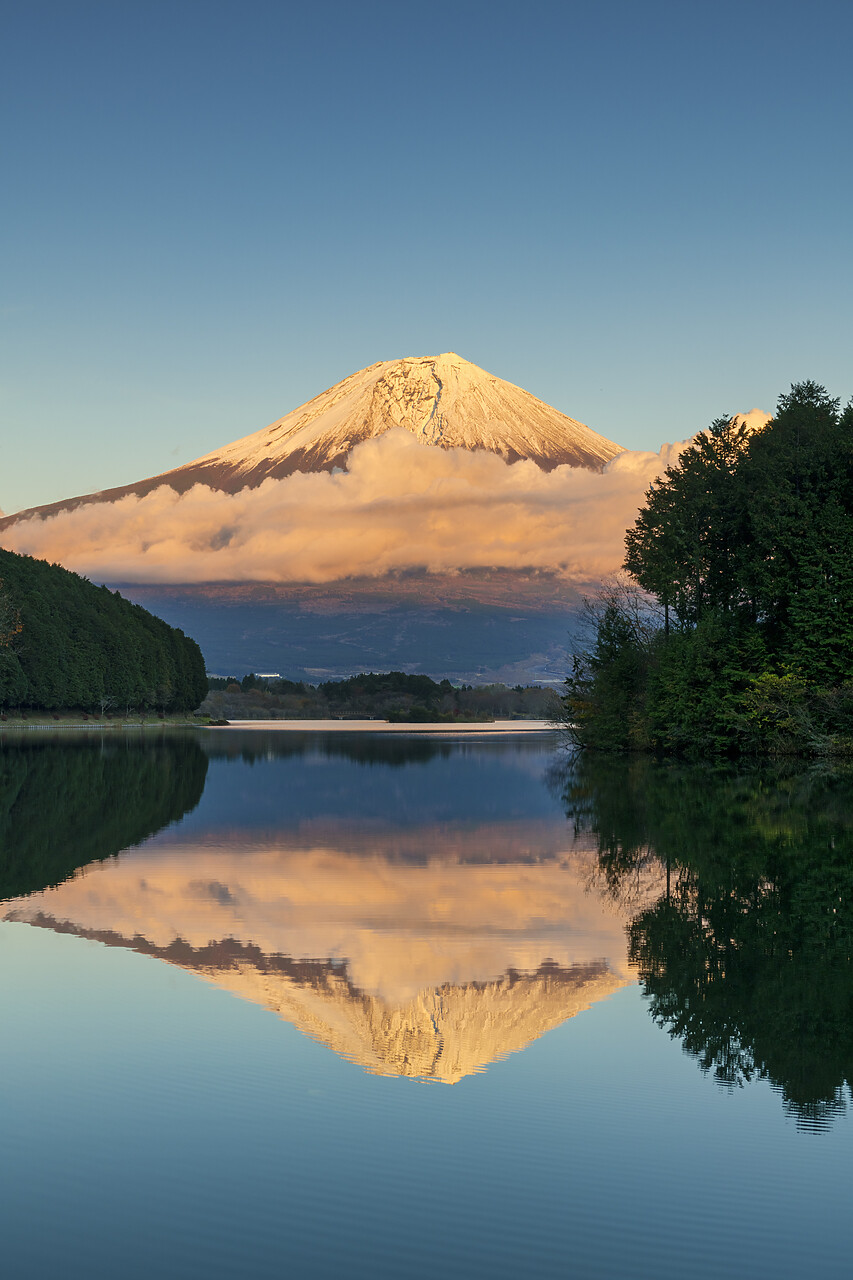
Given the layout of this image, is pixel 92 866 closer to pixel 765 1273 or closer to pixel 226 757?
pixel 765 1273

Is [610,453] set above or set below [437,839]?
above

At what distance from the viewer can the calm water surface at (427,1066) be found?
4.66 metres

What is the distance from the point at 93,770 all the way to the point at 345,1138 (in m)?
30.4

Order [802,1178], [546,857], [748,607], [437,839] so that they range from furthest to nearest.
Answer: [748,607] < [437,839] < [546,857] < [802,1178]

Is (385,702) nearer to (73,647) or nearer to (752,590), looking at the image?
(73,647)

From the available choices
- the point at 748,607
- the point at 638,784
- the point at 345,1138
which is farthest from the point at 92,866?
the point at 748,607

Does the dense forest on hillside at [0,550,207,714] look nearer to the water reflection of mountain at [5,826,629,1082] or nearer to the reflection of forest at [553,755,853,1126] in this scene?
the reflection of forest at [553,755,853,1126]

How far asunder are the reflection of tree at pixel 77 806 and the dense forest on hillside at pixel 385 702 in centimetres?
9184

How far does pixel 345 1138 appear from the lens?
219 inches

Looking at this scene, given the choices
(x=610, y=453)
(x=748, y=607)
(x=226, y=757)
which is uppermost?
(x=610, y=453)

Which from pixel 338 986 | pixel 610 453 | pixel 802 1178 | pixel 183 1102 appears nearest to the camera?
pixel 802 1178

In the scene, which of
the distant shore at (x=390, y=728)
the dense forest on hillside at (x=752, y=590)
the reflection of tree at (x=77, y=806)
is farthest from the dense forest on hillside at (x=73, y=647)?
the dense forest on hillside at (x=752, y=590)

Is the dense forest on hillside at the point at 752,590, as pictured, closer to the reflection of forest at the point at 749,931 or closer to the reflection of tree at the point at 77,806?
the reflection of forest at the point at 749,931

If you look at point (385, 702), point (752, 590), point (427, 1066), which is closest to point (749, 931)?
point (427, 1066)
